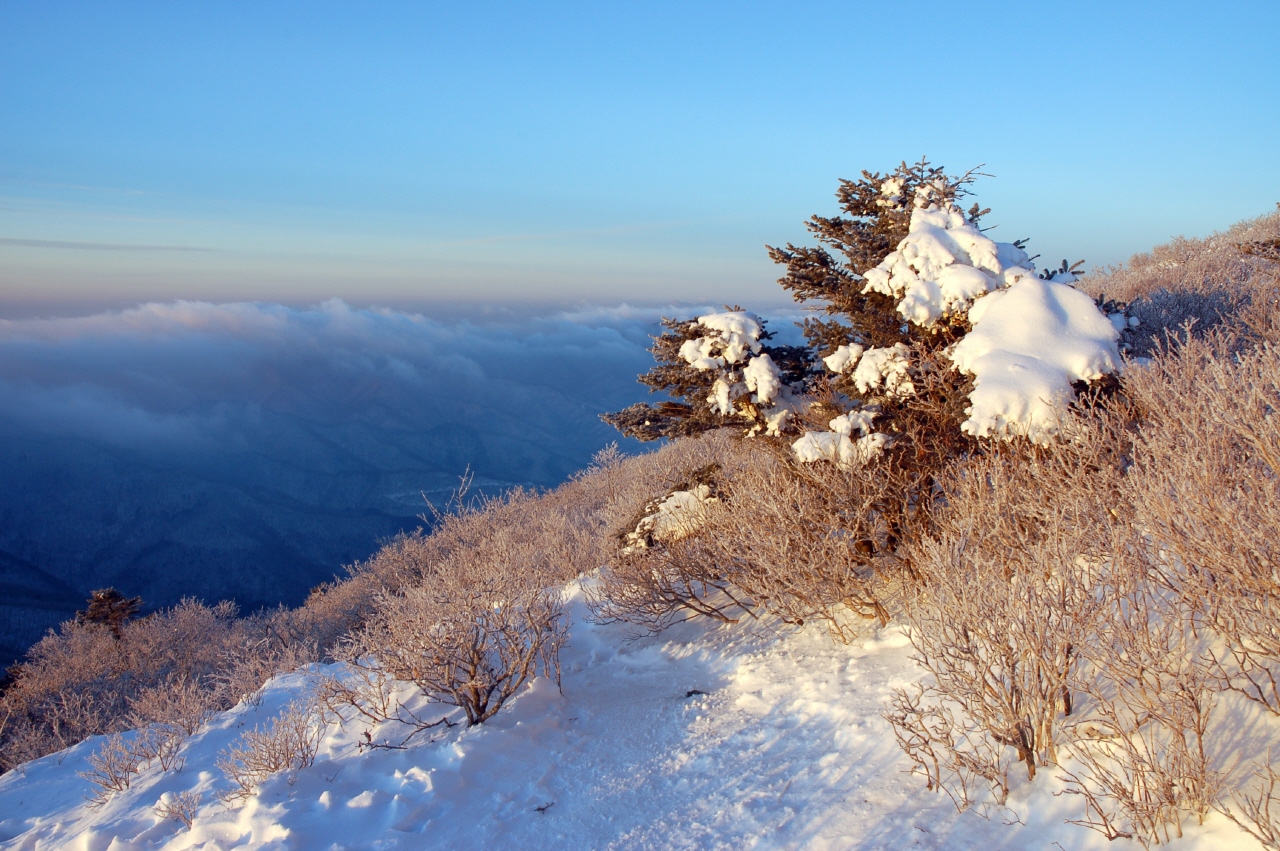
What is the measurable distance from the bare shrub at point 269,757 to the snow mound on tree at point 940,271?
21.4 feet

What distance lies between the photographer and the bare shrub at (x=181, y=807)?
16.2ft

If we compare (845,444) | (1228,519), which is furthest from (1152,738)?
(845,444)

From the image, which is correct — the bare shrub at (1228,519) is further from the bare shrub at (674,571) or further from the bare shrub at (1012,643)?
the bare shrub at (674,571)

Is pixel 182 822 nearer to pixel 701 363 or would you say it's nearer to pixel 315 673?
pixel 315 673

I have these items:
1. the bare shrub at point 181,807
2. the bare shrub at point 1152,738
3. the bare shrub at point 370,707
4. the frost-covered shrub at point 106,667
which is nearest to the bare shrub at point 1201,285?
the bare shrub at point 1152,738

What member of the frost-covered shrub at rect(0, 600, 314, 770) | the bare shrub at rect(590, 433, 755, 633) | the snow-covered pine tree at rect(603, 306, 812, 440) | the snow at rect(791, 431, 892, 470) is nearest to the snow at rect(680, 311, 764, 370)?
the snow-covered pine tree at rect(603, 306, 812, 440)

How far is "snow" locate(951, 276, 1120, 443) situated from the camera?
5.95 metres

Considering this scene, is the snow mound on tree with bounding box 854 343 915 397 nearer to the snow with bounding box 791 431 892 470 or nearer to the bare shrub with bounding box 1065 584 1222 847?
the snow with bounding box 791 431 892 470

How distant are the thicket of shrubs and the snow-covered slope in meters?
0.23

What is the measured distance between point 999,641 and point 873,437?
3476 mm

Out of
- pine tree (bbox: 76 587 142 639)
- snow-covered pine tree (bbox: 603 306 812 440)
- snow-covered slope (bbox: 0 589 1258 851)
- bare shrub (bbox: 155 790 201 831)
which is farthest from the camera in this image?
pine tree (bbox: 76 587 142 639)

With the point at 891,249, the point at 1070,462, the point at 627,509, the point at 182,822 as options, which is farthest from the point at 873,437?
the point at 627,509

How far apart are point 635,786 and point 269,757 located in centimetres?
277

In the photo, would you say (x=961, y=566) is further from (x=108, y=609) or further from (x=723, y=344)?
(x=108, y=609)
